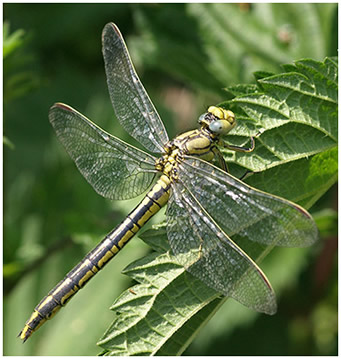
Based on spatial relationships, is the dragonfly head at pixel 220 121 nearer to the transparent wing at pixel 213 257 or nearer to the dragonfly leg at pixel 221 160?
the dragonfly leg at pixel 221 160

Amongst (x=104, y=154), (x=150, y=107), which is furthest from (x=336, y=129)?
(x=104, y=154)

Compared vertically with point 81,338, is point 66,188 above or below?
above

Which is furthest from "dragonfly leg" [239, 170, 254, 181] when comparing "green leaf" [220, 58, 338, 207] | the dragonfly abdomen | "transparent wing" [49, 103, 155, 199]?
"transparent wing" [49, 103, 155, 199]

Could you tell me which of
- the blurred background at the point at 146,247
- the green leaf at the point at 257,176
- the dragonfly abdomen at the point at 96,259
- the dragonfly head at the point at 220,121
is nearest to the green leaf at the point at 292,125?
the green leaf at the point at 257,176

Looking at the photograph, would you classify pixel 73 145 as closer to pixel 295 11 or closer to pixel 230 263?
pixel 230 263

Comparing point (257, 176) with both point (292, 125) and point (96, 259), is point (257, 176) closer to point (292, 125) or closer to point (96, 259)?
point (292, 125)

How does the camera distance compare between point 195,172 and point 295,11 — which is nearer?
point 195,172
